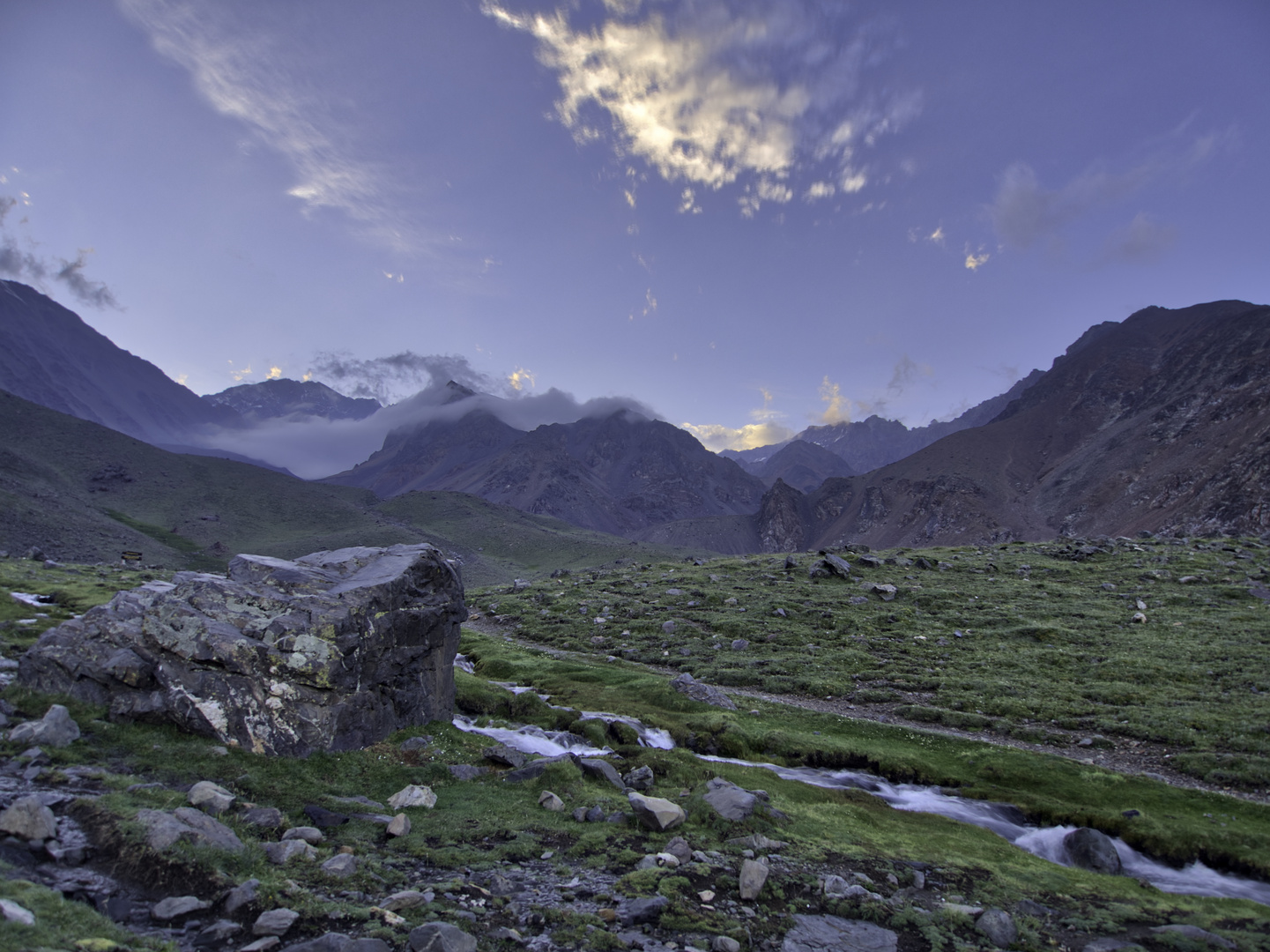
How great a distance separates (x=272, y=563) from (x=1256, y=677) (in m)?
59.4

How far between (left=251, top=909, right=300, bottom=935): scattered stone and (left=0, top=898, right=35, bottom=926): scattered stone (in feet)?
10.9

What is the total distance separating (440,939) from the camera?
10695 millimetres

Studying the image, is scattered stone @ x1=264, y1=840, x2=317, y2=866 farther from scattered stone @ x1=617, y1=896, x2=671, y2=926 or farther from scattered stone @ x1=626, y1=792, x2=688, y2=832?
scattered stone @ x1=626, y1=792, x2=688, y2=832

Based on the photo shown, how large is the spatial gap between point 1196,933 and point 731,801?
12.5 metres

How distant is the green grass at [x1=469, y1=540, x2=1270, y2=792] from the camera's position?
3359cm

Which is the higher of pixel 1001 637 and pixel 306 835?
pixel 306 835

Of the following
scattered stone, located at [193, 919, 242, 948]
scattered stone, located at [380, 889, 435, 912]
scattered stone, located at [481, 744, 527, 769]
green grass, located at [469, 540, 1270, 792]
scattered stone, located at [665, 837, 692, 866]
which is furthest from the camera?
green grass, located at [469, 540, 1270, 792]

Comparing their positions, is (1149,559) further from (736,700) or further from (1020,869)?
(1020,869)

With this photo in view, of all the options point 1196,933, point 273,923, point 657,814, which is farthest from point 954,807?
point 273,923

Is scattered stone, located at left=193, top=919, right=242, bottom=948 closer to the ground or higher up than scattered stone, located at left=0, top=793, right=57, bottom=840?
closer to the ground

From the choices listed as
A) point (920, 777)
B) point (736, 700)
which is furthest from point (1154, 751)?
point (736, 700)

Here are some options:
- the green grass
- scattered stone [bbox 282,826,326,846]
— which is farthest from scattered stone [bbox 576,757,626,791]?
the green grass

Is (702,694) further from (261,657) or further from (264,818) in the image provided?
(264,818)

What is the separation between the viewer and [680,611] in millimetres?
65438
